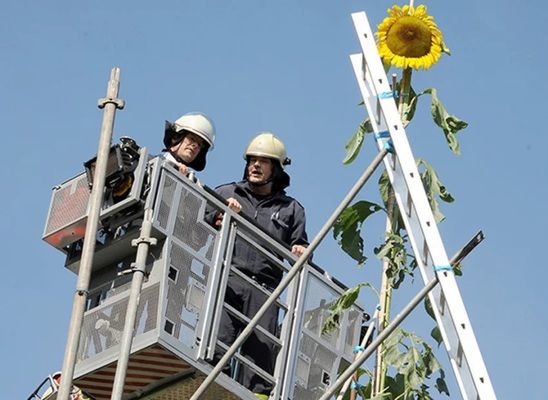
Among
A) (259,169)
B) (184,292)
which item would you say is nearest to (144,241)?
(184,292)

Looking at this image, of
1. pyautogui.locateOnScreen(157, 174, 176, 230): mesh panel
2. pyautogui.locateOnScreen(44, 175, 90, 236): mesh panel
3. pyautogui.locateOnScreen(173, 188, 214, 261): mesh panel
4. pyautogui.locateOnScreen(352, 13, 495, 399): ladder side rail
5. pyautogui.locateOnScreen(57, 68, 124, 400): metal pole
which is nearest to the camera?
pyautogui.locateOnScreen(352, 13, 495, 399): ladder side rail

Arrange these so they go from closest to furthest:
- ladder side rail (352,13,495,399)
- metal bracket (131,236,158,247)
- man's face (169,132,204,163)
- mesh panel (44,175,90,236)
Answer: ladder side rail (352,13,495,399) → metal bracket (131,236,158,247) → mesh panel (44,175,90,236) → man's face (169,132,204,163)

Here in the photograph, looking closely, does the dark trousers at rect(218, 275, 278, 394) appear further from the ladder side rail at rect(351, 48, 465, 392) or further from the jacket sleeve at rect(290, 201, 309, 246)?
the ladder side rail at rect(351, 48, 465, 392)

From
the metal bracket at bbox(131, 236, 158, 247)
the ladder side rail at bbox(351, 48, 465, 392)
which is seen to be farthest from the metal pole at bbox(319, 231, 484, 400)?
the metal bracket at bbox(131, 236, 158, 247)

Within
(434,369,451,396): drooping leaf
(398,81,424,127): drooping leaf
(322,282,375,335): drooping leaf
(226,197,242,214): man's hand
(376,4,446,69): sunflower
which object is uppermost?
(376,4,446,69): sunflower

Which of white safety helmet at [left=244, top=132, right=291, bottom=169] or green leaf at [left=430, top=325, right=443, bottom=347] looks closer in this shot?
green leaf at [left=430, top=325, right=443, bottom=347]

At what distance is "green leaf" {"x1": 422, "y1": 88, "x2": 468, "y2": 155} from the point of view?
13.9 metres

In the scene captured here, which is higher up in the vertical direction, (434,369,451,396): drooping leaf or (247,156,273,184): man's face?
(247,156,273,184): man's face

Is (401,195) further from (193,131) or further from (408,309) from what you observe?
(193,131)

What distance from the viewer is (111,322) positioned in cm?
1303

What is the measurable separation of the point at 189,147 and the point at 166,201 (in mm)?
1475

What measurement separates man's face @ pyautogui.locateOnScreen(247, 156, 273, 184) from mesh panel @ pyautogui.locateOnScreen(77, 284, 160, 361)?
2209mm

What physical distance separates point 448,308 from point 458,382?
1.36ft

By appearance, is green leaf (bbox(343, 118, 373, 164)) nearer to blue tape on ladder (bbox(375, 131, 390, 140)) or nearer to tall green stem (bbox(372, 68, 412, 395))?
tall green stem (bbox(372, 68, 412, 395))
